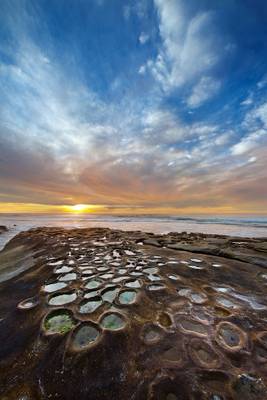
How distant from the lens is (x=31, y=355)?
1557 mm

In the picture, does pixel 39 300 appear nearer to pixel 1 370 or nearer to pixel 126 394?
pixel 1 370

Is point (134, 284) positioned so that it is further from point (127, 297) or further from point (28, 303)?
point (28, 303)

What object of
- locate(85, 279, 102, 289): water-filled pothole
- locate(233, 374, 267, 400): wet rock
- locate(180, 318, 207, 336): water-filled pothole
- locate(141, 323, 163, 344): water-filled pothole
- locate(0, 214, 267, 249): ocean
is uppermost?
locate(0, 214, 267, 249): ocean

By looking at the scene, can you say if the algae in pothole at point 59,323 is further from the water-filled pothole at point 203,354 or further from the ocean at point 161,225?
the ocean at point 161,225

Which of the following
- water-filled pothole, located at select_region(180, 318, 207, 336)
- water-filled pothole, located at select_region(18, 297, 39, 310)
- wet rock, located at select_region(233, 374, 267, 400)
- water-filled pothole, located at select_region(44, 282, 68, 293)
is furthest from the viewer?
water-filled pothole, located at select_region(44, 282, 68, 293)

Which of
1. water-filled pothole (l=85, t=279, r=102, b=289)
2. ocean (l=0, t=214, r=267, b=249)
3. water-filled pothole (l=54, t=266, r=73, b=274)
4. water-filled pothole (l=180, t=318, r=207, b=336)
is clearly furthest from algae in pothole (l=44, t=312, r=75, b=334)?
ocean (l=0, t=214, r=267, b=249)

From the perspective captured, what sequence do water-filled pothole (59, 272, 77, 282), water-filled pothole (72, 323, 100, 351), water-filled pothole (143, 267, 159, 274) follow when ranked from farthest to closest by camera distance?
1. water-filled pothole (143, 267, 159, 274)
2. water-filled pothole (59, 272, 77, 282)
3. water-filled pothole (72, 323, 100, 351)

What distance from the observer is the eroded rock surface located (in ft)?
4.17

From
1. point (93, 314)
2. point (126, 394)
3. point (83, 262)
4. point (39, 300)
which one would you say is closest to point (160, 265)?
point (83, 262)

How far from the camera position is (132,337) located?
1.70 m

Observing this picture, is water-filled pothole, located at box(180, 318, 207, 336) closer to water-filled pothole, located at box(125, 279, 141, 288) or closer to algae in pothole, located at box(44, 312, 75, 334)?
water-filled pothole, located at box(125, 279, 141, 288)

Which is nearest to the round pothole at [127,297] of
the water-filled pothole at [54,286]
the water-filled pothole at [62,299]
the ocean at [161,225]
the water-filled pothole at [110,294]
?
the water-filled pothole at [110,294]

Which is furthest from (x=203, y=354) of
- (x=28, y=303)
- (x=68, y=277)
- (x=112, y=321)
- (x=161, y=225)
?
(x=161, y=225)

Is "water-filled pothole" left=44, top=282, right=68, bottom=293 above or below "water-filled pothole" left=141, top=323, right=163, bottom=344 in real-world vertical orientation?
above
